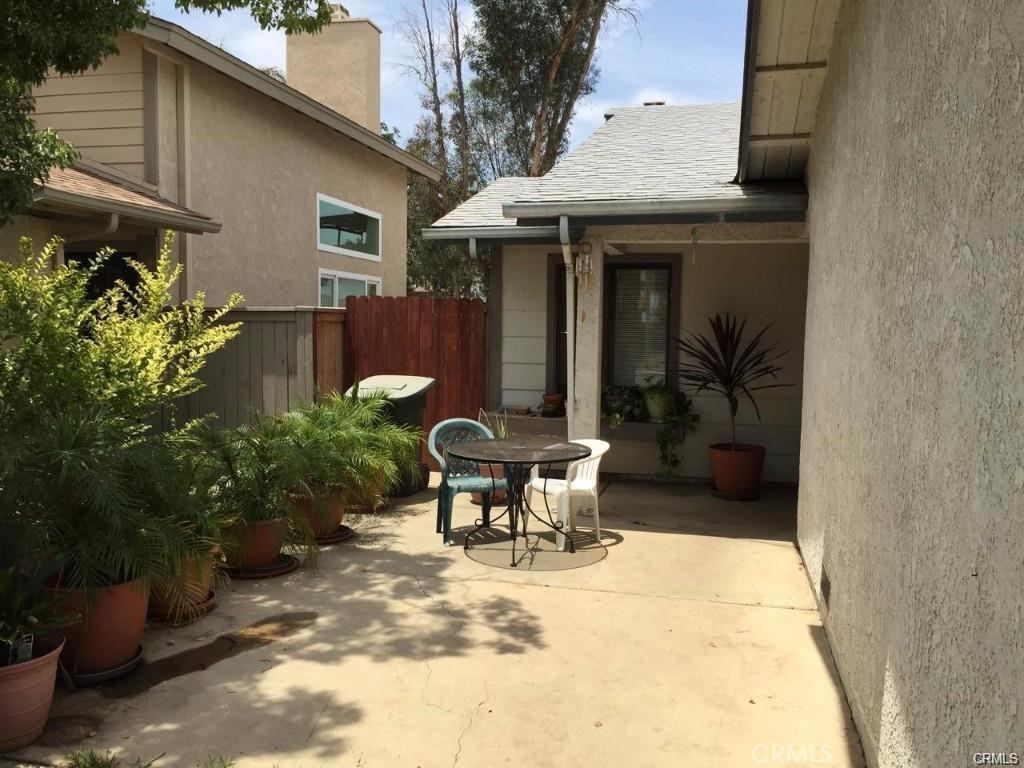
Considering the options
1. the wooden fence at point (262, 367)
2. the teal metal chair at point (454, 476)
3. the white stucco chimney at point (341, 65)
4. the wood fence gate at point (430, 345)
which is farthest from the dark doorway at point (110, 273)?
the white stucco chimney at point (341, 65)

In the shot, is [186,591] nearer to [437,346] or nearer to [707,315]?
[437,346]

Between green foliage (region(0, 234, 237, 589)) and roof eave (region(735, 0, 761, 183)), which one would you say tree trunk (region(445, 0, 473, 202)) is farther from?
green foliage (region(0, 234, 237, 589))

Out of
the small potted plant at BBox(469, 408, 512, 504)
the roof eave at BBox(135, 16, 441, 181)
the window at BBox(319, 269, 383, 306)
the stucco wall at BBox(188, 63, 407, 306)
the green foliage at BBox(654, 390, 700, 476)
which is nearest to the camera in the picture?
the small potted plant at BBox(469, 408, 512, 504)

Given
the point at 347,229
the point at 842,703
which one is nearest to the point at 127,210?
the point at 347,229

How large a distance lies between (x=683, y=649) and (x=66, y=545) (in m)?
3.05

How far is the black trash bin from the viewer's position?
23.9ft

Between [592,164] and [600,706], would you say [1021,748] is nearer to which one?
[600,706]

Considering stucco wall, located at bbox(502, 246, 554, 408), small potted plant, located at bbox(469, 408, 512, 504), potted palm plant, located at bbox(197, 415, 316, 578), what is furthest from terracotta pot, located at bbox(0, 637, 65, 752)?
stucco wall, located at bbox(502, 246, 554, 408)

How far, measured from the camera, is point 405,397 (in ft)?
23.9

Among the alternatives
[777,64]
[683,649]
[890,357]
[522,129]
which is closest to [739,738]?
[683,649]

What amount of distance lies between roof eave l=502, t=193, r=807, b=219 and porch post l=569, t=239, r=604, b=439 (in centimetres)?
48

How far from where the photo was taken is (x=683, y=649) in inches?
158

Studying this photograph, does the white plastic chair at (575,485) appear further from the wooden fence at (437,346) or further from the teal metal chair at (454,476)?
the wooden fence at (437,346)

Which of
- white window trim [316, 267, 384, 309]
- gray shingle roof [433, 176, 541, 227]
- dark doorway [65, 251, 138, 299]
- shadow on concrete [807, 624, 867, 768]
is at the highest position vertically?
gray shingle roof [433, 176, 541, 227]
